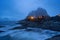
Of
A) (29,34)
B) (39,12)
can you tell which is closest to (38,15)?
(39,12)

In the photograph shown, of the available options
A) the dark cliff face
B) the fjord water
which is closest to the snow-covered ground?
the fjord water

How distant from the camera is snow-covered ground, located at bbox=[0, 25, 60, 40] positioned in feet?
9.10

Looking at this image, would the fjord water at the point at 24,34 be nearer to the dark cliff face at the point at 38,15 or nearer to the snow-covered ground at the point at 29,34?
the snow-covered ground at the point at 29,34

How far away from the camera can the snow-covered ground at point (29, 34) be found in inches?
109

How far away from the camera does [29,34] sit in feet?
9.20

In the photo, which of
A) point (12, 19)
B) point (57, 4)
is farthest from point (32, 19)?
point (57, 4)

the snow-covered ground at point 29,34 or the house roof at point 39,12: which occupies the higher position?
the house roof at point 39,12

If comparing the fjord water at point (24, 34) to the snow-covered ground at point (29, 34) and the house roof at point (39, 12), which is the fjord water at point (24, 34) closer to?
the snow-covered ground at point (29, 34)

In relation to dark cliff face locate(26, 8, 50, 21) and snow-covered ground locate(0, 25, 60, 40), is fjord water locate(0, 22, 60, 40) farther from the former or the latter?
dark cliff face locate(26, 8, 50, 21)

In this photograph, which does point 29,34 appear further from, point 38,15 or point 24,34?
point 38,15

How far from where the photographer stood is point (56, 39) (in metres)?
2.72

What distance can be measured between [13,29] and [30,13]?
0.42 meters

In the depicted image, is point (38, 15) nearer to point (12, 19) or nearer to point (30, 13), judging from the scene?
point (30, 13)

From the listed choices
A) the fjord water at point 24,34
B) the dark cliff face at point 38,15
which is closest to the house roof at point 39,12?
the dark cliff face at point 38,15
